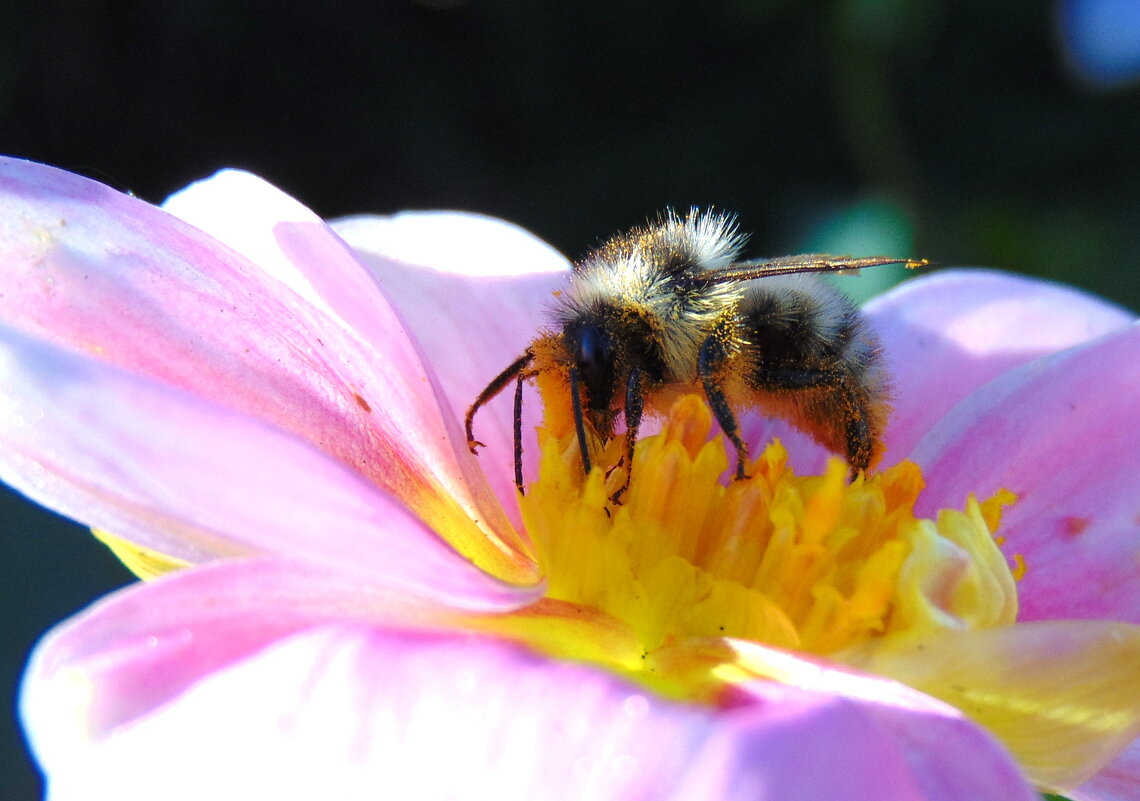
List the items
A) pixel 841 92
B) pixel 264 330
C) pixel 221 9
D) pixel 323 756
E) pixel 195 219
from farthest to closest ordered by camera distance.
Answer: pixel 841 92 → pixel 221 9 → pixel 195 219 → pixel 264 330 → pixel 323 756

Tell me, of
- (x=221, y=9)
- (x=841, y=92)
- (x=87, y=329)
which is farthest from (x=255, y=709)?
(x=841, y=92)

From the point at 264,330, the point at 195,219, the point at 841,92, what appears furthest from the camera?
the point at 841,92

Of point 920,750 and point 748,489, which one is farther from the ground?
point 748,489

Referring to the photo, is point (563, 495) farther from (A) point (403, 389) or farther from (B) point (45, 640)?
(B) point (45, 640)

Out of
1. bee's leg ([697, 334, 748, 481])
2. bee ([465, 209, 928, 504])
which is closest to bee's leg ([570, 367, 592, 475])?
bee ([465, 209, 928, 504])

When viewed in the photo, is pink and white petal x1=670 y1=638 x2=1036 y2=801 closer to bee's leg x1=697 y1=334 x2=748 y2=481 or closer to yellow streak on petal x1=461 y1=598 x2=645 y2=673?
yellow streak on petal x1=461 y1=598 x2=645 y2=673

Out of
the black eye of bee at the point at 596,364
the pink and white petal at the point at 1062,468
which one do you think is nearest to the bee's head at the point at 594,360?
the black eye of bee at the point at 596,364
